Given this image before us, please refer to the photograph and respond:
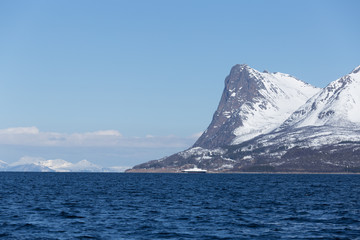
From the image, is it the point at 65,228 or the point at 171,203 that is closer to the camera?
the point at 65,228

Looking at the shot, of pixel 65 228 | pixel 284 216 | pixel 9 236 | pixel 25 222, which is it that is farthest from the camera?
pixel 284 216

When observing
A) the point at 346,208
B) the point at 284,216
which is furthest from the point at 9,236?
the point at 346,208

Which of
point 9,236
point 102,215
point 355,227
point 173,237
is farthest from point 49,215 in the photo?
point 355,227

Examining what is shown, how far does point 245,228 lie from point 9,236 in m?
34.3

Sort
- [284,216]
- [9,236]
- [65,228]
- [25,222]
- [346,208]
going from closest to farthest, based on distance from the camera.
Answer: [9,236] < [65,228] < [25,222] < [284,216] < [346,208]

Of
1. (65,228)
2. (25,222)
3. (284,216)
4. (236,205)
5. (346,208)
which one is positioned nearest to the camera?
(65,228)

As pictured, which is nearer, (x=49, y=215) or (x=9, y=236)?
(x=9, y=236)

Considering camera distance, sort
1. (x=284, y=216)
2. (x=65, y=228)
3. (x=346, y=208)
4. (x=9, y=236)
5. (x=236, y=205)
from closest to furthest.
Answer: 1. (x=9, y=236)
2. (x=65, y=228)
3. (x=284, y=216)
4. (x=346, y=208)
5. (x=236, y=205)

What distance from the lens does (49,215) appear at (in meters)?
102

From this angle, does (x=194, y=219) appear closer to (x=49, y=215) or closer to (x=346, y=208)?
(x=49, y=215)

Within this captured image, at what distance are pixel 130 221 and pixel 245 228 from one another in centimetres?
1984

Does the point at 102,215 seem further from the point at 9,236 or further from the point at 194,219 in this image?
the point at 9,236

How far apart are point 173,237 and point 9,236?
22.3m

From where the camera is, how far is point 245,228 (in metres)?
86.1
